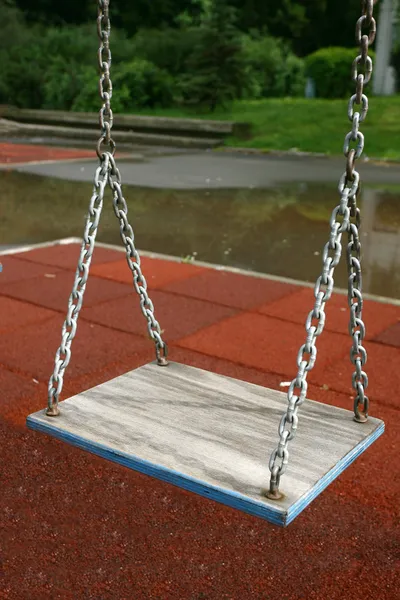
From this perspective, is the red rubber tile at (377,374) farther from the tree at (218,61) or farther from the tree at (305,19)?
the tree at (305,19)

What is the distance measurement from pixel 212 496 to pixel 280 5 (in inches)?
1307

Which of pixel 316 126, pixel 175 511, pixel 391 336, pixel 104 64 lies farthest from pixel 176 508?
pixel 316 126

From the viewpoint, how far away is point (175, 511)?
2.61m

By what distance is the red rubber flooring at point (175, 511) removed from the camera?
7.30 ft

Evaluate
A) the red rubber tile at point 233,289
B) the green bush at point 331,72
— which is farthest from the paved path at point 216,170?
the green bush at point 331,72

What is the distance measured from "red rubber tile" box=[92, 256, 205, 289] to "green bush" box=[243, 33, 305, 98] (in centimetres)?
1837

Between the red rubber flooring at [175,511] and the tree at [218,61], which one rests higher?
the tree at [218,61]

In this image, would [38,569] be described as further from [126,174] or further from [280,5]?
[280,5]

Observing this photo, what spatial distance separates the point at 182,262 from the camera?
20.6 feet

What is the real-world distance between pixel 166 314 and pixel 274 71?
71.3 feet

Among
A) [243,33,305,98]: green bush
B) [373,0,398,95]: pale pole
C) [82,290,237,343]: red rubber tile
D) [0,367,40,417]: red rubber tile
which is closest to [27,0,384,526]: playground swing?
[0,367,40,417]: red rubber tile

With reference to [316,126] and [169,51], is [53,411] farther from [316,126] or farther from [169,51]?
[169,51]

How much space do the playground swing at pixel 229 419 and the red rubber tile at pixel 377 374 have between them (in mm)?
1172

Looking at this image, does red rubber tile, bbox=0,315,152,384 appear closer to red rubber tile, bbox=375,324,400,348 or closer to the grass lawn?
red rubber tile, bbox=375,324,400,348
